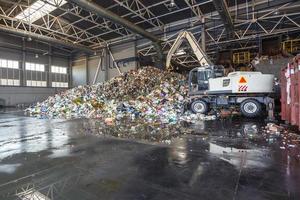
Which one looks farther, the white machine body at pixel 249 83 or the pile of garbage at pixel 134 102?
the pile of garbage at pixel 134 102

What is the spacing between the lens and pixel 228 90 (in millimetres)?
9180

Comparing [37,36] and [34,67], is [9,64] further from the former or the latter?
[37,36]

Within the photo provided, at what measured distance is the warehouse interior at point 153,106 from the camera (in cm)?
268

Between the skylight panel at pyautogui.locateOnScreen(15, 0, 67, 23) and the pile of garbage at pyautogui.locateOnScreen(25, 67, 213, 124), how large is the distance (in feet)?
21.6

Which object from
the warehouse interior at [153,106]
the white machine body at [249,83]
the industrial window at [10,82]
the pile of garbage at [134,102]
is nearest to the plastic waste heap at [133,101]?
the pile of garbage at [134,102]

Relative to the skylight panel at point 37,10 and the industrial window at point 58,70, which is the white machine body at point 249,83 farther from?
the industrial window at point 58,70

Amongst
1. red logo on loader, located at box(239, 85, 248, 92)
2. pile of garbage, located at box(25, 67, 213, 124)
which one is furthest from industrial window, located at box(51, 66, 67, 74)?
red logo on loader, located at box(239, 85, 248, 92)

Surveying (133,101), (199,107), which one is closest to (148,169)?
(199,107)

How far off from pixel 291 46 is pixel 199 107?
967cm

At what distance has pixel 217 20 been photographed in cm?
1388

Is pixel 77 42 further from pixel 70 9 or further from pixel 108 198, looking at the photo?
pixel 108 198

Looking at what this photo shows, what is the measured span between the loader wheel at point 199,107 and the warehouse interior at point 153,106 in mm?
50

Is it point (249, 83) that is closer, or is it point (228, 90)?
point (249, 83)

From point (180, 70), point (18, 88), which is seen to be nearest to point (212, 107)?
point (180, 70)
